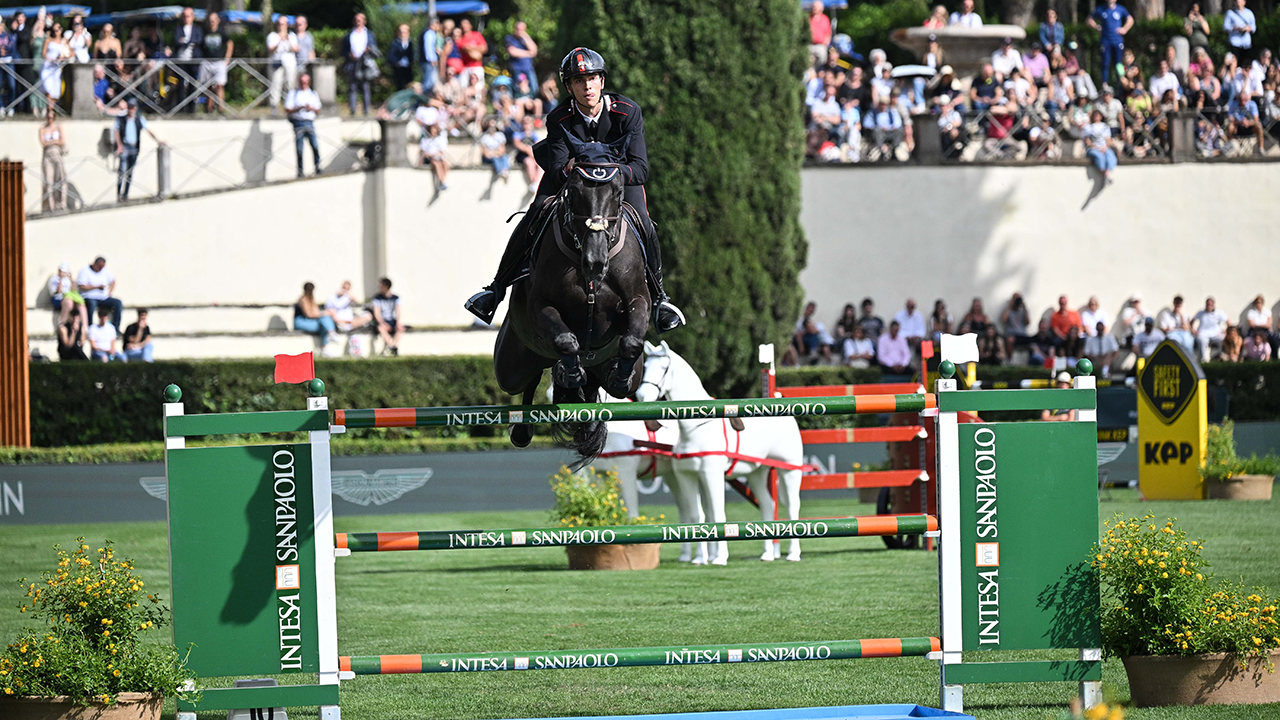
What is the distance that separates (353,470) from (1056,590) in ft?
37.3

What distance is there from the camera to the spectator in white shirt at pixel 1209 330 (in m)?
25.2

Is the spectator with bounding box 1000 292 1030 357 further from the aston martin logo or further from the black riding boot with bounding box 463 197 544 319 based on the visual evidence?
the black riding boot with bounding box 463 197 544 319

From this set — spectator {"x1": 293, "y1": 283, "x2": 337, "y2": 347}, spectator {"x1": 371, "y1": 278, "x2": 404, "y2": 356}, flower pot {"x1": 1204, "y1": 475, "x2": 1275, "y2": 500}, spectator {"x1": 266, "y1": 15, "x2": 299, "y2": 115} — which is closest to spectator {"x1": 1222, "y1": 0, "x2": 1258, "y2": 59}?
flower pot {"x1": 1204, "y1": 475, "x2": 1275, "y2": 500}

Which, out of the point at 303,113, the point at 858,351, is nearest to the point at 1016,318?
the point at 858,351

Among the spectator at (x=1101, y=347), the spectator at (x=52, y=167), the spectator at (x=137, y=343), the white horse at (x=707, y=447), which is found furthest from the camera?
the spectator at (x=1101, y=347)

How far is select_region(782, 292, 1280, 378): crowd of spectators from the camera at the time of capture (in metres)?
23.7

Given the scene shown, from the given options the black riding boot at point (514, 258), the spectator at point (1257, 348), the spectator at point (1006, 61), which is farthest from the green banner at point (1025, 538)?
the spectator at point (1006, 61)

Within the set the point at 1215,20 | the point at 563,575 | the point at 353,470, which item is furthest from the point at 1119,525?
the point at 1215,20

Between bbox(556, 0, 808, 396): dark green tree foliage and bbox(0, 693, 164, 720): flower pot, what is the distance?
14663 mm

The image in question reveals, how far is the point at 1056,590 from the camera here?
6.42m

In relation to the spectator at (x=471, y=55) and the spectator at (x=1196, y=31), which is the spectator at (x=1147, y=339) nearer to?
the spectator at (x=1196, y=31)

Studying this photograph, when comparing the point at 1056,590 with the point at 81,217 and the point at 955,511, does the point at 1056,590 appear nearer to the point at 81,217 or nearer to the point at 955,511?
the point at 955,511

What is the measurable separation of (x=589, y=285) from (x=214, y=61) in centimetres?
2105

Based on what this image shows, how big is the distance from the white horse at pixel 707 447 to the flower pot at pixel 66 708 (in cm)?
631
